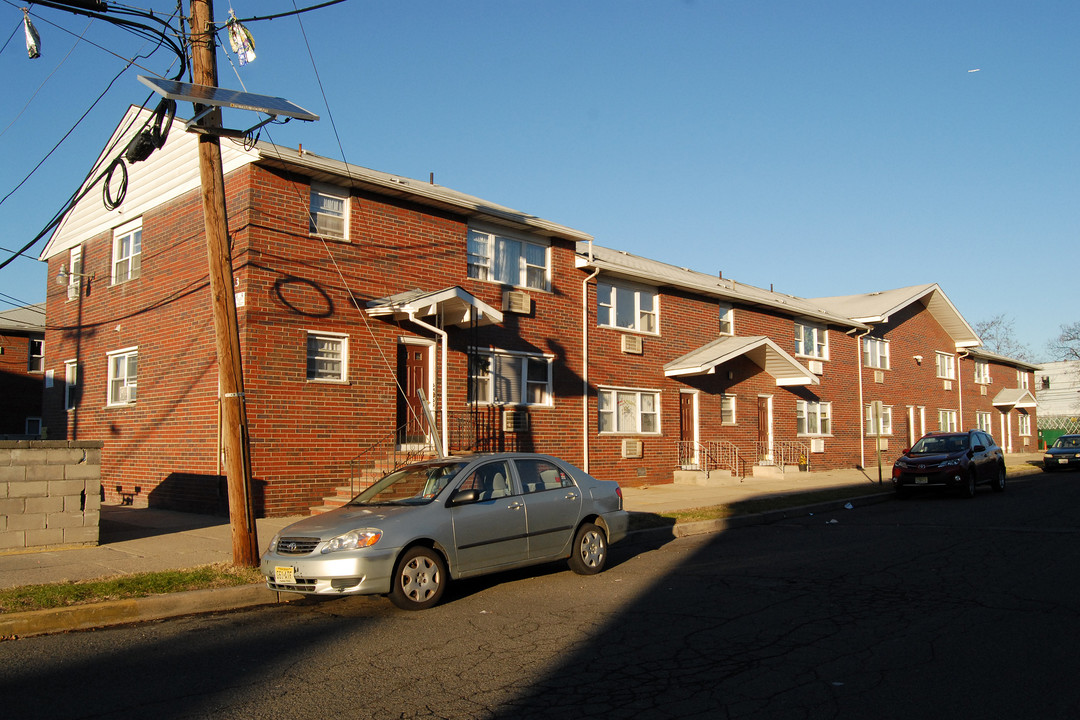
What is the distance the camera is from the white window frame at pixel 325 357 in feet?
50.5

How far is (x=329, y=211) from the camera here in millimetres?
16000

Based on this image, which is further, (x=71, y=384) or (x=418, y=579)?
(x=71, y=384)

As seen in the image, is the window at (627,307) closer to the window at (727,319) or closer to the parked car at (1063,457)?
the window at (727,319)

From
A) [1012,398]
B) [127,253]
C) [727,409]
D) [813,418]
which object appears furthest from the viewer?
[1012,398]

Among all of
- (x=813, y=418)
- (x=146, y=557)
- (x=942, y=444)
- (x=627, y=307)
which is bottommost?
(x=146, y=557)

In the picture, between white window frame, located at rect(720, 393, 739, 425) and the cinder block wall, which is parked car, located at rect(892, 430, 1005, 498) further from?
the cinder block wall

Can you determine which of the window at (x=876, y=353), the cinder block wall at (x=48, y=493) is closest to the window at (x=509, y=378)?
the cinder block wall at (x=48, y=493)

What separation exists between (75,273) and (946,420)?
112ft

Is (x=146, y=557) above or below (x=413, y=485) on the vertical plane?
below

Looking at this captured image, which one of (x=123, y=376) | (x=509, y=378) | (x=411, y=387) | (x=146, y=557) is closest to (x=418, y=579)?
(x=146, y=557)

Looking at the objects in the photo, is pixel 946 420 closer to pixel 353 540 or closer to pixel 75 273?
pixel 75 273

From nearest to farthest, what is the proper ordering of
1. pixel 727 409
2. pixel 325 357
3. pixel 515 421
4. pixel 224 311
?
pixel 224 311
pixel 325 357
pixel 515 421
pixel 727 409

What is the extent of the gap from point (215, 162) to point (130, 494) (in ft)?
34.5

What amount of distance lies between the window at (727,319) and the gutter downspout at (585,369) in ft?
20.9
